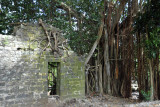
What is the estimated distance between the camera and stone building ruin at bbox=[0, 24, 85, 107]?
16.6 feet

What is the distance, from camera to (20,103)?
5.18 metres

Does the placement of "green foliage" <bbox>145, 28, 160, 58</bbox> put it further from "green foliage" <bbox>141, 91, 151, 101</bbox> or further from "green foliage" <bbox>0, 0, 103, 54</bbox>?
"green foliage" <bbox>0, 0, 103, 54</bbox>

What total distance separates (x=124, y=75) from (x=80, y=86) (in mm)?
2525

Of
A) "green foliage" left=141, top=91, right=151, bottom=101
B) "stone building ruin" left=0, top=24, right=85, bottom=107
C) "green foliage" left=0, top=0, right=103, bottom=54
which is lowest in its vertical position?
"green foliage" left=141, top=91, right=151, bottom=101

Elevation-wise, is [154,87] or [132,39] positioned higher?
[132,39]

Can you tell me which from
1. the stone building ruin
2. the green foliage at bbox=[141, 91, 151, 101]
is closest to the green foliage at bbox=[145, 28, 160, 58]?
the green foliage at bbox=[141, 91, 151, 101]

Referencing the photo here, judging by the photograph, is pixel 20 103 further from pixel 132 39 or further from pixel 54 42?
pixel 132 39

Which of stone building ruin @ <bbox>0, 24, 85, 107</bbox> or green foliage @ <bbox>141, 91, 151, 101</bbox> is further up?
stone building ruin @ <bbox>0, 24, 85, 107</bbox>

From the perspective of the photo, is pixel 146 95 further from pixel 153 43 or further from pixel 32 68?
pixel 32 68

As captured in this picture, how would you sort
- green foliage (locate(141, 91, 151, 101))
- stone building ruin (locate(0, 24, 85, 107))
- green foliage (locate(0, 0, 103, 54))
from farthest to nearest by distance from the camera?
green foliage (locate(0, 0, 103, 54))
green foliage (locate(141, 91, 151, 101))
stone building ruin (locate(0, 24, 85, 107))

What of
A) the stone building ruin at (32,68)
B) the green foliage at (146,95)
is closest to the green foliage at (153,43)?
the green foliage at (146,95)

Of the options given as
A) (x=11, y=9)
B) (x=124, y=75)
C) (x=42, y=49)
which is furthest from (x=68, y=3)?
(x=124, y=75)

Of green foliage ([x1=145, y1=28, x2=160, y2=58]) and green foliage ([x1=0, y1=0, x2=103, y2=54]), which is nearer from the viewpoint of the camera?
green foliage ([x1=145, y1=28, x2=160, y2=58])

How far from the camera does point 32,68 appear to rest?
5500 millimetres
